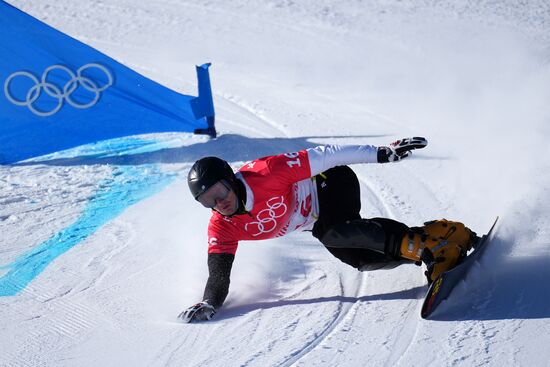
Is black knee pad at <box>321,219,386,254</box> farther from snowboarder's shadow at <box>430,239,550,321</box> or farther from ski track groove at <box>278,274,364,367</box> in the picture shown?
snowboarder's shadow at <box>430,239,550,321</box>

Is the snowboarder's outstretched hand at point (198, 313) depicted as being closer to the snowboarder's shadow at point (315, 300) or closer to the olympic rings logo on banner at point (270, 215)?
the snowboarder's shadow at point (315, 300)

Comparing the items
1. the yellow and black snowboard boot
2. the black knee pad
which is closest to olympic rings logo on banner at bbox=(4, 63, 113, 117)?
the black knee pad

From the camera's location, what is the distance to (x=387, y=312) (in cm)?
436

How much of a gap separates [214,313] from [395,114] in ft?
14.4

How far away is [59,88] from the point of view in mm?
7258

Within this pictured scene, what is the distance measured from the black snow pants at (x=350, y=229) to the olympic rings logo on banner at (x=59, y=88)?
3409 mm

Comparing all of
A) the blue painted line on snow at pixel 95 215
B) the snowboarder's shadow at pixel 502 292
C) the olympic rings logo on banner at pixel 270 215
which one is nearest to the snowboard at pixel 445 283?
the snowboarder's shadow at pixel 502 292

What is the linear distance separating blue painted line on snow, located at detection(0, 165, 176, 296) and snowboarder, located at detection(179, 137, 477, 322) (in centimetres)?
154

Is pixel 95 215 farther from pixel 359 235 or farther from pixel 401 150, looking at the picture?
pixel 401 150

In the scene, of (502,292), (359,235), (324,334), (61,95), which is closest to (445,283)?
(502,292)

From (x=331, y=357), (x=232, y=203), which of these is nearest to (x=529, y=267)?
(x=331, y=357)

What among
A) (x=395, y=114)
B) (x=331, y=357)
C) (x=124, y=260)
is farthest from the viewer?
(x=395, y=114)

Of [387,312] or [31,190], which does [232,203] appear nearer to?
[387,312]

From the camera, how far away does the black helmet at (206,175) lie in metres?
4.18
